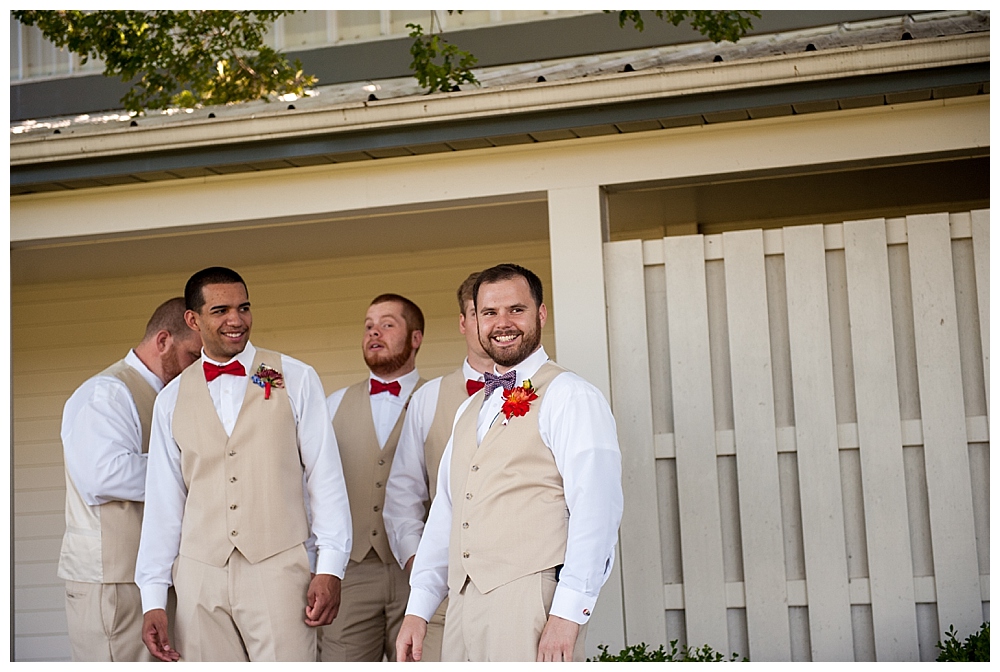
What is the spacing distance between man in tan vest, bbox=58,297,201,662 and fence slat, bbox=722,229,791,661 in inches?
94.1

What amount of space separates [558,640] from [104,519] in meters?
2.11

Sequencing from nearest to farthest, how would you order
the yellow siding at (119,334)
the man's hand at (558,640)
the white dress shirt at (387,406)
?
1. the man's hand at (558,640)
2. the white dress shirt at (387,406)
3. the yellow siding at (119,334)

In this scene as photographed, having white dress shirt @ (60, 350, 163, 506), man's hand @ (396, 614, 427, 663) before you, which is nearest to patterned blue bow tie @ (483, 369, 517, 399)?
man's hand @ (396, 614, 427, 663)

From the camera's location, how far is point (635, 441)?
4.70 m

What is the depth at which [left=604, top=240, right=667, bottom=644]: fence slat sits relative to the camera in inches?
183

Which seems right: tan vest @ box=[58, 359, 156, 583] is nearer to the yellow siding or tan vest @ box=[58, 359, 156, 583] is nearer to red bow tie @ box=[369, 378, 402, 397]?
red bow tie @ box=[369, 378, 402, 397]

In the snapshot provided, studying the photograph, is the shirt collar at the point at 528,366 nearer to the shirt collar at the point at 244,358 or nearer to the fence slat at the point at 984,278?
the shirt collar at the point at 244,358

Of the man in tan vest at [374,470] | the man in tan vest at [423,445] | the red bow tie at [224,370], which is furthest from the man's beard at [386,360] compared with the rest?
the red bow tie at [224,370]

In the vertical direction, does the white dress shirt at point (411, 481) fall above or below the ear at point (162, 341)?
below

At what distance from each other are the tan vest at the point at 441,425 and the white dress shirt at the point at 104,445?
1.10m

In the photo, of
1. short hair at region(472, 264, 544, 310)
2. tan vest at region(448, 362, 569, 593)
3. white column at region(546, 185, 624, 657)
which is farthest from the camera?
white column at region(546, 185, 624, 657)

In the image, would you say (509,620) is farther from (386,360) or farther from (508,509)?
(386,360)

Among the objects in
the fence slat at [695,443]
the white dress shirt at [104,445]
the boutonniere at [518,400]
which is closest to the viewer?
the boutonniere at [518,400]

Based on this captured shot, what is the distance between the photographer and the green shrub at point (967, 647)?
4098mm
